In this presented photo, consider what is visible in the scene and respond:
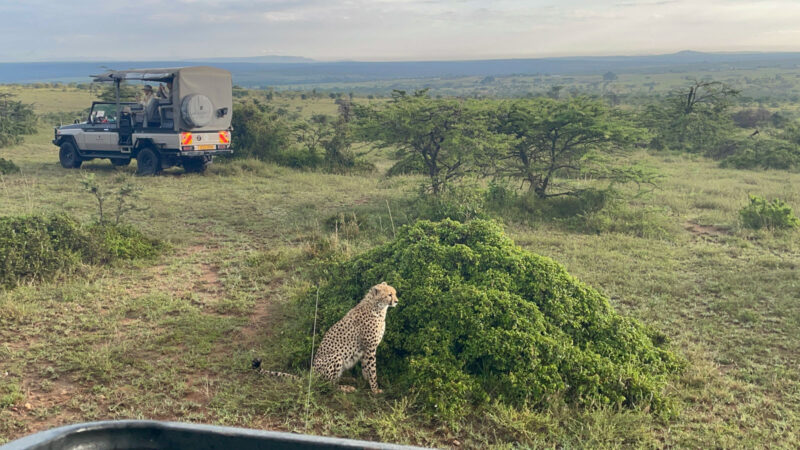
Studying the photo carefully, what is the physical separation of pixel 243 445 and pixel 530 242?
7451mm

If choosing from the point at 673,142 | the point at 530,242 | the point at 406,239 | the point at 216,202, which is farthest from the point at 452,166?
the point at 673,142

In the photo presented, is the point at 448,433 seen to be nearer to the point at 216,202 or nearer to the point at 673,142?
the point at 216,202

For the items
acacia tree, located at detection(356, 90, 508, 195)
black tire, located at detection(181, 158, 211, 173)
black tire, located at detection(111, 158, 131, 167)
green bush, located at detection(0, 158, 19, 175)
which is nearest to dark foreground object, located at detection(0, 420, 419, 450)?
acacia tree, located at detection(356, 90, 508, 195)

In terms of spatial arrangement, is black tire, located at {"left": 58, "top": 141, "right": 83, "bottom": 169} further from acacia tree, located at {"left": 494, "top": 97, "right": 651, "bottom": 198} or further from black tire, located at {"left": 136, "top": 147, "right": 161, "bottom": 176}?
acacia tree, located at {"left": 494, "top": 97, "right": 651, "bottom": 198}

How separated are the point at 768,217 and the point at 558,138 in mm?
3795

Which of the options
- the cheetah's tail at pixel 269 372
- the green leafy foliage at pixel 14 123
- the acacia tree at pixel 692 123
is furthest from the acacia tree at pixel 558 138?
the green leafy foliage at pixel 14 123

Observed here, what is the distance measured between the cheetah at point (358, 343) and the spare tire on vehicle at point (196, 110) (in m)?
10.1

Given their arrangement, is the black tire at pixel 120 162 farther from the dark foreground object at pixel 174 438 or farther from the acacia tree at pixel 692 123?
the acacia tree at pixel 692 123

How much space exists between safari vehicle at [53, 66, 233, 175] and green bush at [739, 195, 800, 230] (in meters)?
11.2

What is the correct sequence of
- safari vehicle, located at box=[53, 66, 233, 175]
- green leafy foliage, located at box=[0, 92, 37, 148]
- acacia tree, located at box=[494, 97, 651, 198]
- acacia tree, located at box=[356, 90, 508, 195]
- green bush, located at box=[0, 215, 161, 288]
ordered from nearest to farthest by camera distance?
1. green bush, located at box=[0, 215, 161, 288]
2. acacia tree, located at box=[494, 97, 651, 198]
3. acacia tree, located at box=[356, 90, 508, 195]
4. safari vehicle, located at box=[53, 66, 233, 175]
5. green leafy foliage, located at box=[0, 92, 37, 148]

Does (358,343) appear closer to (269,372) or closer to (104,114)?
(269,372)

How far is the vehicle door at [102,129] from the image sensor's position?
1389cm

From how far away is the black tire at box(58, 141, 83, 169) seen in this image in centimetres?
1443

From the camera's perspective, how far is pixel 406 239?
17.7 ft
